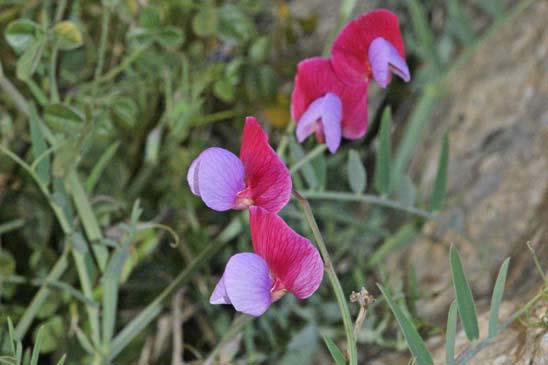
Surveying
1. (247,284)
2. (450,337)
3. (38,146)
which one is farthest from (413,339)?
(38,146)

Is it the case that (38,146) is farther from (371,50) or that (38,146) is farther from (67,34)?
(371,50)

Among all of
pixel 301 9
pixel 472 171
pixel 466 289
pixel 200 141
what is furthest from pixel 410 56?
pixel 466 289

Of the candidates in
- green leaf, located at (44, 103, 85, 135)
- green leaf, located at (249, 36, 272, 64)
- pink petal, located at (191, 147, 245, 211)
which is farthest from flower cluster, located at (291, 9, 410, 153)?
green leaf, located at (249, 36, 272, 64)

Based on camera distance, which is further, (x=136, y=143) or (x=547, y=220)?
(x=136, y=143)

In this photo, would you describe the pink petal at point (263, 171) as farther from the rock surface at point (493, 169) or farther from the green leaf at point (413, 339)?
the rock surface at point (493, 169)

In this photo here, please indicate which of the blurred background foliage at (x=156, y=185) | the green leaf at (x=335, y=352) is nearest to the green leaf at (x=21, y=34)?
the blurred background foliage at (x=156, y=185)

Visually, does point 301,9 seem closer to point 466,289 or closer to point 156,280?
point 156,280

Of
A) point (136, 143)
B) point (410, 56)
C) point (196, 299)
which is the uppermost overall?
point (410, 56)
